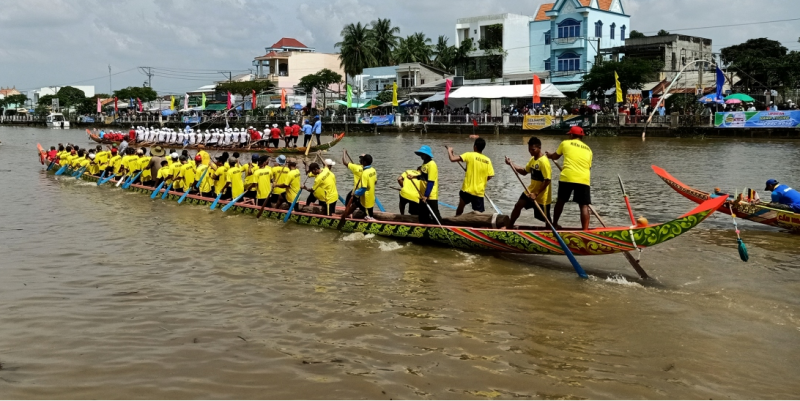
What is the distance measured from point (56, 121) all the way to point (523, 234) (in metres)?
88.9

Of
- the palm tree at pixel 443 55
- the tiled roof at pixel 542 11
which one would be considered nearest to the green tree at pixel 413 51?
the palm tree at pixel 443 55

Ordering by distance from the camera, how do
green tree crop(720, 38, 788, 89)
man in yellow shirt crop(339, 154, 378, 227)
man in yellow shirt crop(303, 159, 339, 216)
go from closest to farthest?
man in yellow shirt crop(339, 154, 378, 227) → man in yellow shirt crop(303, 159, 339, 216) → green tree crop(720, 38, 788, 89)

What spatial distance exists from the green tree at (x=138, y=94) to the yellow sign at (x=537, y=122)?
6102cm

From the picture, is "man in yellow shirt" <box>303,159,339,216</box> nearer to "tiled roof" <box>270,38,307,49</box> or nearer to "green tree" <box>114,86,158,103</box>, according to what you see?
"green tree" <box>114,86,158,103</box>

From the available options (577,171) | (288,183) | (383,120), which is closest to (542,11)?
(383,120)

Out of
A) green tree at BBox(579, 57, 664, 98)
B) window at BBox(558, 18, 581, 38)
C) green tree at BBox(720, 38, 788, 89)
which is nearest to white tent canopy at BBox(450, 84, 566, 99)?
green tree at BBox(579, 57, 664, 98)

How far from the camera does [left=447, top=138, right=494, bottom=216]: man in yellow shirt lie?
10.7 metres

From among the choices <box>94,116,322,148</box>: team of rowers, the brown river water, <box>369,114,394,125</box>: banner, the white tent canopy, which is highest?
the white tent canopy

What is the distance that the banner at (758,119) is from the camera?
33375 millimetres

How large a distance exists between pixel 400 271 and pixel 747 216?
7043 mm

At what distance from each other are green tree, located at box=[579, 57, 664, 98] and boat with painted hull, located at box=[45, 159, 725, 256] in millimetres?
32640

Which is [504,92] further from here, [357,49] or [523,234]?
[523,234]

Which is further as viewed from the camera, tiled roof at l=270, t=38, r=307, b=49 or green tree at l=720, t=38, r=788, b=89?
tiled roof at l=270, t=38, r=307, b=49

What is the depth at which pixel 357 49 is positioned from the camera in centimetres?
7138
